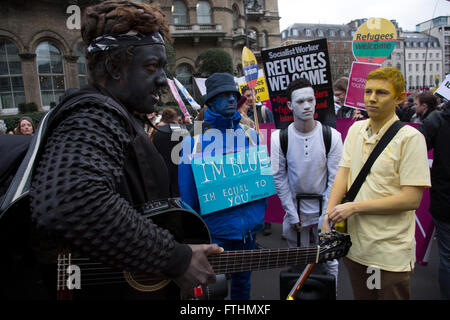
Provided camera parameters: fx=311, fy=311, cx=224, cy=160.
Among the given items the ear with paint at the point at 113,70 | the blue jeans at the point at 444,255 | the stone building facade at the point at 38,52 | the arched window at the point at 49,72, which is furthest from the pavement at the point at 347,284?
the arched window at the point at 49,72

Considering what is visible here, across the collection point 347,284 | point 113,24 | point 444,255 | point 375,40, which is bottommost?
point 347,284

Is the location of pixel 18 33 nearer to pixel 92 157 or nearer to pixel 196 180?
pixel 196 180

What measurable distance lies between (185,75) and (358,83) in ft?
82.3

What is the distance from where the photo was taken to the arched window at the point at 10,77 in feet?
57.0

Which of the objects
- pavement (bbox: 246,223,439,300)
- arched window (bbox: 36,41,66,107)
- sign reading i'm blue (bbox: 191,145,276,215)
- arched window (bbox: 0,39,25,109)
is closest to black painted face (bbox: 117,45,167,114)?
sign reading i'm blue (bbox: 191,145,276,215)

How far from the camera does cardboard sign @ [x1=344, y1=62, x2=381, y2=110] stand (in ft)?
16.7

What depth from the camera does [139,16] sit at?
1251 mm

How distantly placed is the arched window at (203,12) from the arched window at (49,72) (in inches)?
575

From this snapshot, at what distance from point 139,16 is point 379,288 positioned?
7.51ft

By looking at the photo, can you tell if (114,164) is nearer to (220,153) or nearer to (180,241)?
(180,241)

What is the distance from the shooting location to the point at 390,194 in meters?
2.18

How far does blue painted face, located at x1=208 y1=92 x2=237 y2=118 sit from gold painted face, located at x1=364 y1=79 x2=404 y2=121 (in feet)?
3.90

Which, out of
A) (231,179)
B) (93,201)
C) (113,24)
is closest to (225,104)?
(231,179)
